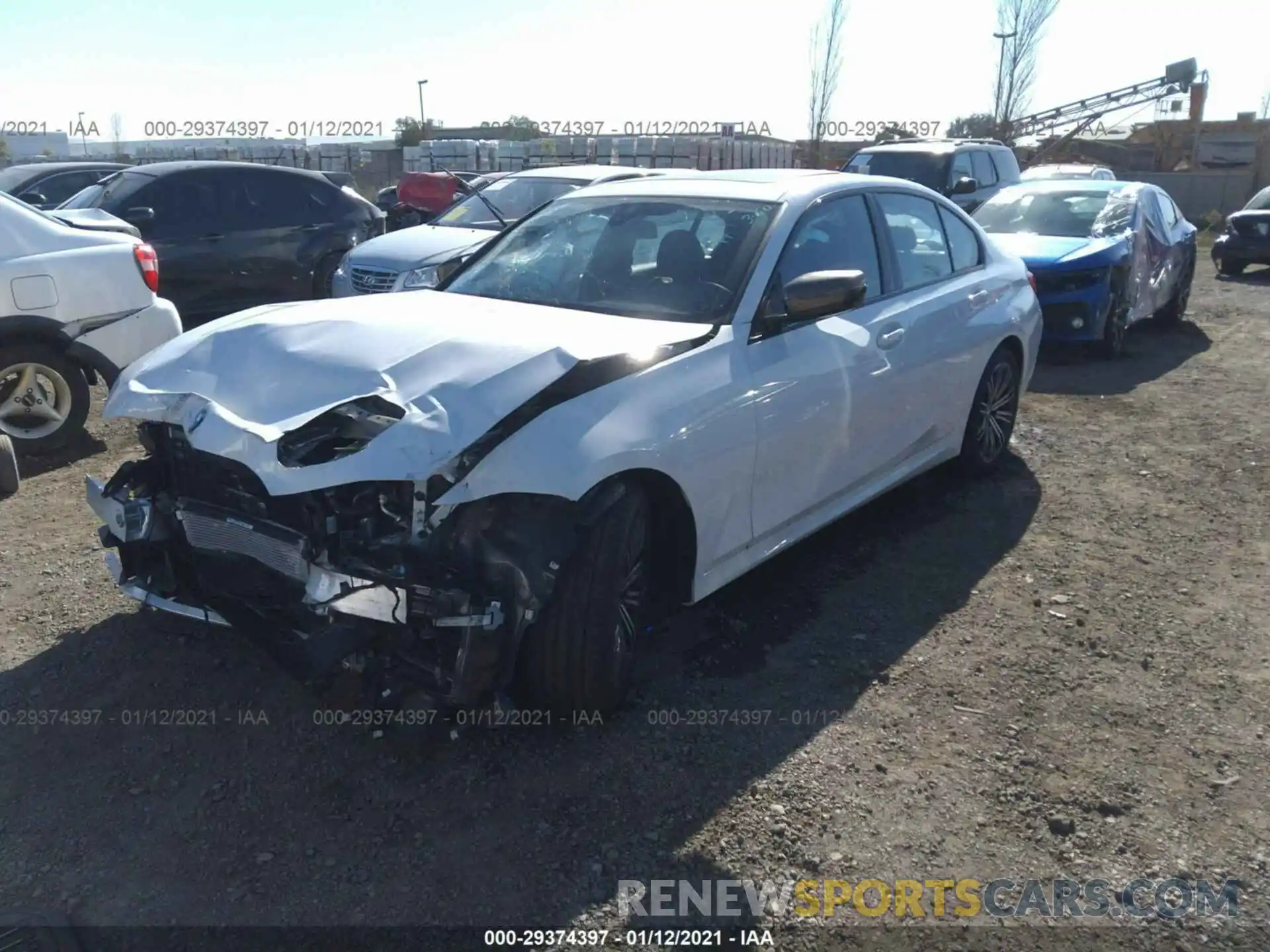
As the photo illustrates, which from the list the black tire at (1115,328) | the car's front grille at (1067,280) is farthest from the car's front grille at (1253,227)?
the car's front grille at (1067,280)

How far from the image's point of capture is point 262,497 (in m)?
3.25

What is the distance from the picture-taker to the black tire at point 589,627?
3.16 m

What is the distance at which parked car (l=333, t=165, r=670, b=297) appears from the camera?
885cm

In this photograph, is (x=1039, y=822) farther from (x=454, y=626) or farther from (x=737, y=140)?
(x=737, y=140)

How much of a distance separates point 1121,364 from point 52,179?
12.5 m

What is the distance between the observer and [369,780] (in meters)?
3.21

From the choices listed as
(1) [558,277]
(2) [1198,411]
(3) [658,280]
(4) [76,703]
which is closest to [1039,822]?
(3) [658,280]

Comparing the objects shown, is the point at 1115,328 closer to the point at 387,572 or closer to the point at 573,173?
the point at 573,173

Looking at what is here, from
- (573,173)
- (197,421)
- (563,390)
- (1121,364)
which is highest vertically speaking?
(573,173)

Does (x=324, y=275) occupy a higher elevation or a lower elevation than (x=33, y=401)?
higher

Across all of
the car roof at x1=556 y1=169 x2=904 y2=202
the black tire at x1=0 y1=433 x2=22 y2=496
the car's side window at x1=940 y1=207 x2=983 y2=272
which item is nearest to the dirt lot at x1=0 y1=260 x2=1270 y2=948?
the black tire at x1=0 y1=433 x2=22 y2=496

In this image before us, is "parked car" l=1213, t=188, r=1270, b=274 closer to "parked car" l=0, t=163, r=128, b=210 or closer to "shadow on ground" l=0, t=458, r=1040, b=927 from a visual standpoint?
"shadow on ground" l=0, t=458, r=1040, b=927

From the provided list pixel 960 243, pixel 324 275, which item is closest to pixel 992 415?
pixel 960 243

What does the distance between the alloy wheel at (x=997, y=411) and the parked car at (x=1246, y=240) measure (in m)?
13.2
